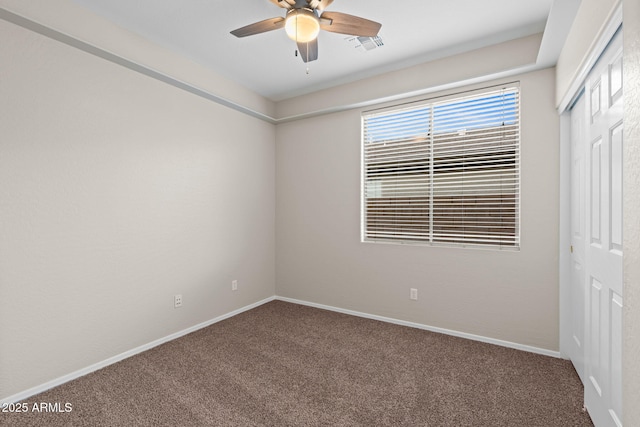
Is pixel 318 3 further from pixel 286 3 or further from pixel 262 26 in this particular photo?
pixel 262 26

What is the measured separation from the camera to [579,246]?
2205 millimetres

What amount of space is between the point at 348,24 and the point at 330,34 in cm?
67

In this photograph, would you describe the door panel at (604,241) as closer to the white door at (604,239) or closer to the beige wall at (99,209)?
the white door at (604,239)

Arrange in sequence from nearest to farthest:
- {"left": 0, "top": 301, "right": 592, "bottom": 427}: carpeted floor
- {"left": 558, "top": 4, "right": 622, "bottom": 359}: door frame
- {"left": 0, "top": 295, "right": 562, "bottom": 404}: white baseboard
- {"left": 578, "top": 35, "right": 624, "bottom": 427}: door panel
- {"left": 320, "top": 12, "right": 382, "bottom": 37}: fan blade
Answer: {"left": 578, "top": 35, "right": 624, "bottom": 427}: door panel → {"left": 0, "top": 301, "right": 592, "bottom": 427}: carpeted floor → {"left": 320, "top": 12, "right": 382, "bottom": 37}: fan blade → {"left": 0, "top": 295, "right": 562, "bottom": 404}: white baseboard → {"left": 558, "top": 4, "right": 622, "bottom": 359}: door frame

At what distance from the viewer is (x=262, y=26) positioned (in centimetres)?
207

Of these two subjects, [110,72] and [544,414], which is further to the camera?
[110,72]

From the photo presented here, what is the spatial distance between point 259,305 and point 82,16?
3.35 meters

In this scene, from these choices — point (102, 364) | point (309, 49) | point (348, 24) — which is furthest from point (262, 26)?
point (102, 364)

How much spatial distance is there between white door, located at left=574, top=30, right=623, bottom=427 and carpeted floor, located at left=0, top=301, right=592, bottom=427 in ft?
1.21

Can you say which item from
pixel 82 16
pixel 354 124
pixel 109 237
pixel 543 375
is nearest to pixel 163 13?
pixel 82 16

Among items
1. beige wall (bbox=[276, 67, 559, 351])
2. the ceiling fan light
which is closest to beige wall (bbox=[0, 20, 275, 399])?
beige wall (bbox=[276, 67, 559, 351])

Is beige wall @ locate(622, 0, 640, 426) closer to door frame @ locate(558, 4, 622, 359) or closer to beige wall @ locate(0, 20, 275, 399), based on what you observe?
→ door frame @ locate(558, 4, 622, 359)

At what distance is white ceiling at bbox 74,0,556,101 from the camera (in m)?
2.25

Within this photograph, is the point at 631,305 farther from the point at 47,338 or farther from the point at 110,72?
the point at 110,72
